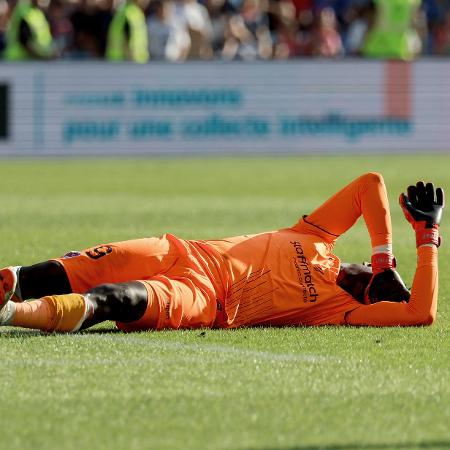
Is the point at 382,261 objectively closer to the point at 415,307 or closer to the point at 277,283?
the point at 415,307

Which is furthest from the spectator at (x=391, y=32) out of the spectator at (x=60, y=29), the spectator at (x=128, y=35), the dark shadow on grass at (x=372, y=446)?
the dark shadow on grass at (x=372, y=446)

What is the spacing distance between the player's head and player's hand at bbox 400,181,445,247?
0.86 ft

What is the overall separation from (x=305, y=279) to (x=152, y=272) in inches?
32.2

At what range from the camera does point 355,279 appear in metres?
7.66

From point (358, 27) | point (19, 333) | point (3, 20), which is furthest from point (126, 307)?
point (358, 27)

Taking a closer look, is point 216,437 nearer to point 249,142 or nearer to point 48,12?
point 249,142

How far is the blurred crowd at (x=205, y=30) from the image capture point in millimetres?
24625

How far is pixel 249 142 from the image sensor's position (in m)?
23.5

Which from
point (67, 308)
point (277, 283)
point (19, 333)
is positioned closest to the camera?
point (67, 308)

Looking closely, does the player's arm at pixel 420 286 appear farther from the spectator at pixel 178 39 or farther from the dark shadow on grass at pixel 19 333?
the spectator at pixel 178 39

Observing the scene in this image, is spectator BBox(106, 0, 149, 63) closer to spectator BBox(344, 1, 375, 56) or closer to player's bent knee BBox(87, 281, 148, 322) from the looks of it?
spectator BBox(344, 1, 375, 56)

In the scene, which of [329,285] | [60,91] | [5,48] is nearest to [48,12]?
[5,48]

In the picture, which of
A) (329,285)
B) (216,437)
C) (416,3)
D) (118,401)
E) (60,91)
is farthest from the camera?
(416,3)

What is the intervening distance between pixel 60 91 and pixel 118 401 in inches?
699
